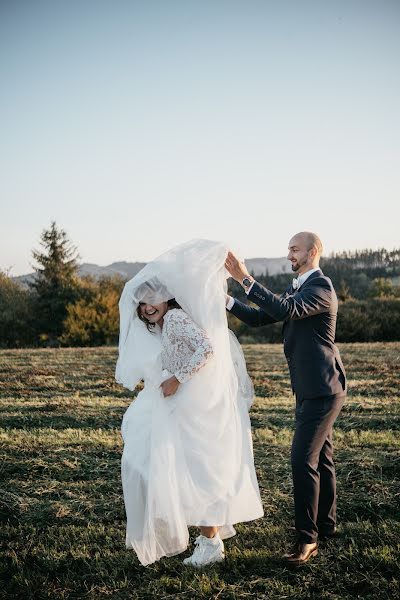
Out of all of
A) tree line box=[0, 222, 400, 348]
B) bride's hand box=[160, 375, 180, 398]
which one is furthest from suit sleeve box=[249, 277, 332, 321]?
tree line box=[0, 222, 400, 348]

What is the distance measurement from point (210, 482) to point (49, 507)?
2018 millimetres

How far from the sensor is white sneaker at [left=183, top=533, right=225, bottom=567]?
382cm

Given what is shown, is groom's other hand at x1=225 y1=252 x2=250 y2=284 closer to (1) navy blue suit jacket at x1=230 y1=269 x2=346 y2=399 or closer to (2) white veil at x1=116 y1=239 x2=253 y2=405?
(2) white veil at x1=116 y1=239 x2=253 y2=405

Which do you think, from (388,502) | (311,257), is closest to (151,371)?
(311,257)

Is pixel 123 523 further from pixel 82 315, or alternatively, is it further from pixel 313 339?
pixel 82 315

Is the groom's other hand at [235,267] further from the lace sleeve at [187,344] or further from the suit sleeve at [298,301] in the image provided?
the lace sleeve at [187,344]

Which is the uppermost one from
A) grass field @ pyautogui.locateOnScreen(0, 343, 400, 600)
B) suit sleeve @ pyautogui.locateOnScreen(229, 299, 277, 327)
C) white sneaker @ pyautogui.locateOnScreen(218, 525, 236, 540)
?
suit sleeve @ pyautogui.locateOnScreen(229, 299, 277, 327)

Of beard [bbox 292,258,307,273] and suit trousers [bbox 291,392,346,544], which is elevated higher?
beard [bbox 292,258,307,273]

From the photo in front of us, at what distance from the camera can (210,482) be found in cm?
370

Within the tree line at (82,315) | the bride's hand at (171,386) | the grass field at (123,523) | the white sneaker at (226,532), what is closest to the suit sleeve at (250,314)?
the bride's hand at (171,386)

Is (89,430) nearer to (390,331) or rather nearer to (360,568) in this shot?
(360,568)

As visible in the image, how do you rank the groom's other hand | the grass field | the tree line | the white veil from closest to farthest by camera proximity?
the grass field → the white veil → the groom's other hand → the tree line

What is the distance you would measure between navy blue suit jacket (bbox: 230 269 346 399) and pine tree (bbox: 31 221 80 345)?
3292 cm

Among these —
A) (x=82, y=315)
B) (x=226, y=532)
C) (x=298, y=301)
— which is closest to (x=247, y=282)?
(x=298, y=301)
